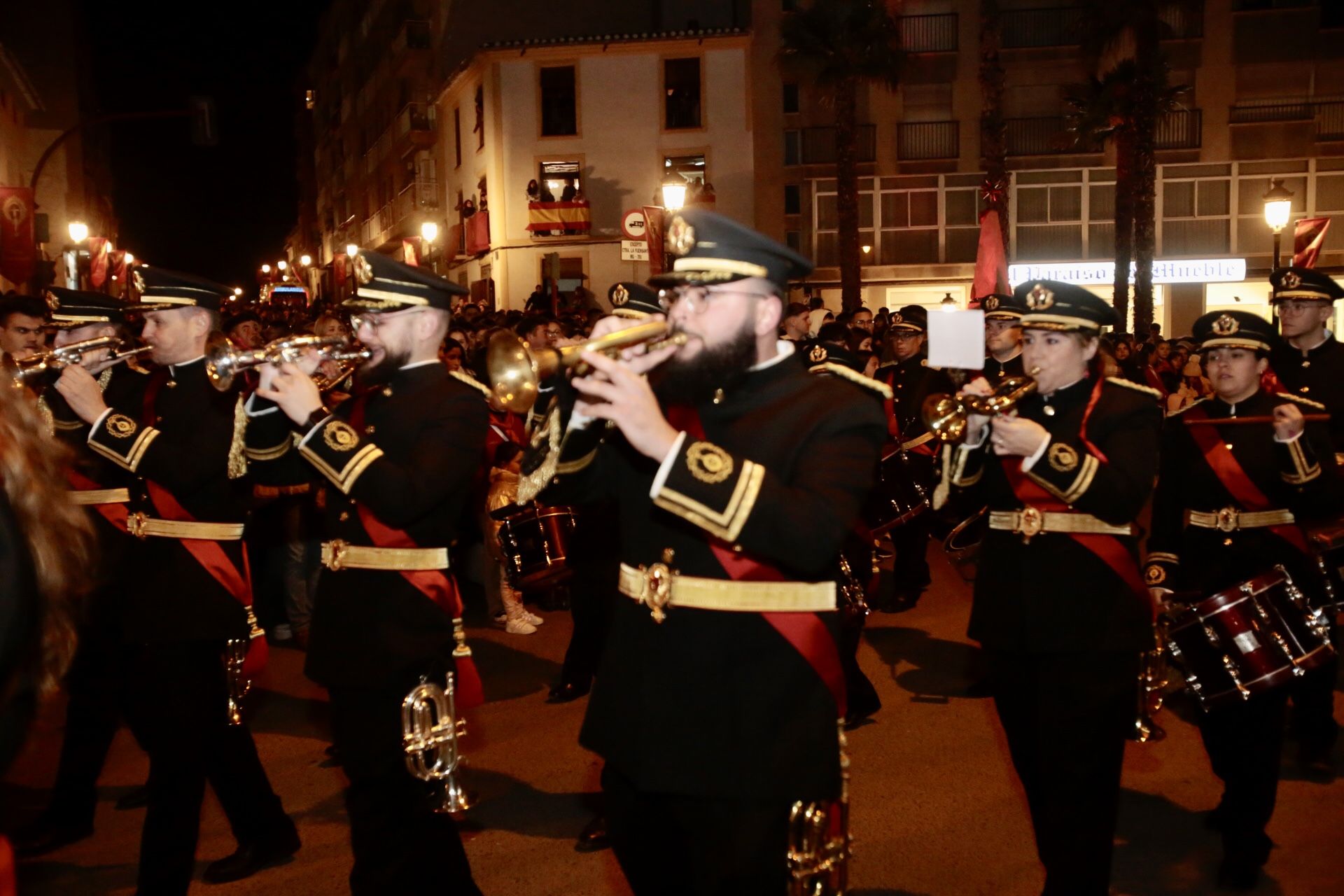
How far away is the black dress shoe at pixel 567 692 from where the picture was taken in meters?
7.66

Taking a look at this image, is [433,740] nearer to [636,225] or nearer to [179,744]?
[179,744]

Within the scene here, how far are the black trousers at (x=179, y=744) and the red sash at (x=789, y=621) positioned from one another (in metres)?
2.51

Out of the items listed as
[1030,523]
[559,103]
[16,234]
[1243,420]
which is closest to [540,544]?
[1030,523]

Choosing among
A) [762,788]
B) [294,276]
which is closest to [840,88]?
[762,788]

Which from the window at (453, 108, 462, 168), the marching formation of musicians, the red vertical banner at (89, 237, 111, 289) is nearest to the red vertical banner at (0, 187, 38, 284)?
the red vertical banner at (89, 237, 111, 289)

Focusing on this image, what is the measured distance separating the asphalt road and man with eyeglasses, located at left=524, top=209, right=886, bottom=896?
2121mm

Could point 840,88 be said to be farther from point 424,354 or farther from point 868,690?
point 424,354

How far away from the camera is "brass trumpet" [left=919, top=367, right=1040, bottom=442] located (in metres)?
4.32

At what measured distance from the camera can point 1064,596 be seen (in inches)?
172

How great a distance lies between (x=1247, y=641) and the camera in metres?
5.05

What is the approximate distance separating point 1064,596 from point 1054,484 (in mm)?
478

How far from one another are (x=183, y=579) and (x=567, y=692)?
3.31m

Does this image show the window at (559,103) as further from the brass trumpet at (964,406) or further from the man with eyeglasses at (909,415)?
the brass trumpet at (964,406)

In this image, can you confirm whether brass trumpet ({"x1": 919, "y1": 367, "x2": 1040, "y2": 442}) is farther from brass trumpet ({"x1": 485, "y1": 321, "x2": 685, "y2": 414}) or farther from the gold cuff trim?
the gold cuff trim
